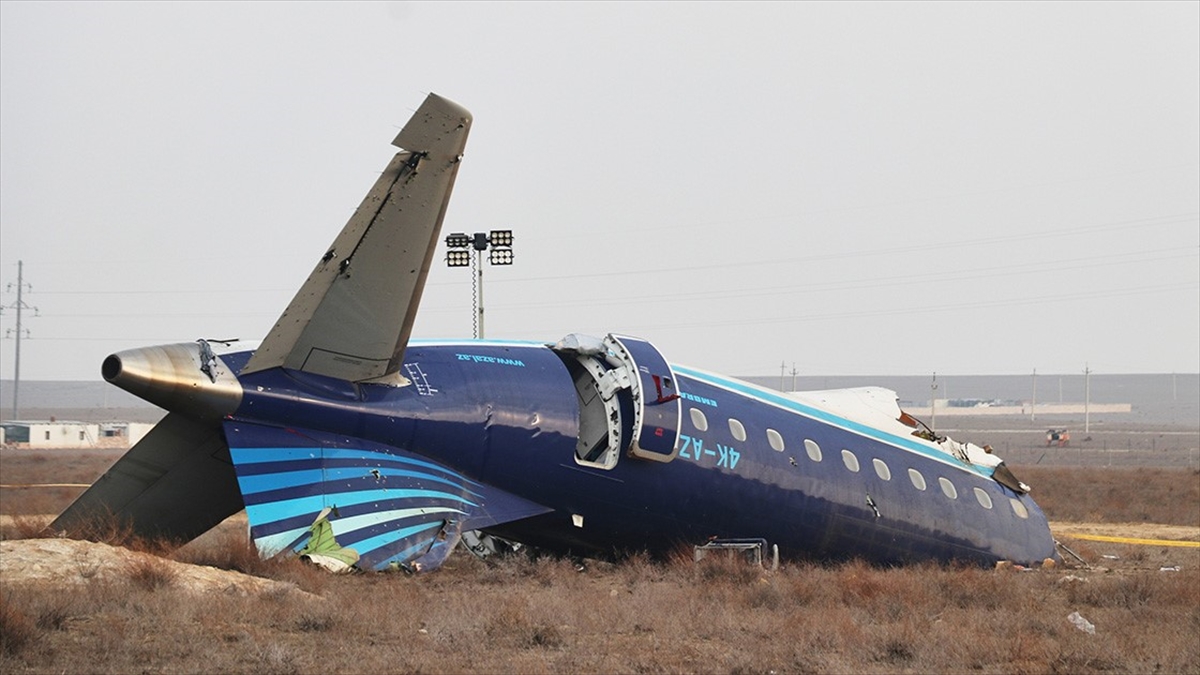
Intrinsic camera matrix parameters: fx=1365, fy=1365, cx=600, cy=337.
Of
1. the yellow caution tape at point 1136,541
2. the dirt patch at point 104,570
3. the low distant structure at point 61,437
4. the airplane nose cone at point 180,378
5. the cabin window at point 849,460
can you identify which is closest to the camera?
the dirt patch at point 104,570

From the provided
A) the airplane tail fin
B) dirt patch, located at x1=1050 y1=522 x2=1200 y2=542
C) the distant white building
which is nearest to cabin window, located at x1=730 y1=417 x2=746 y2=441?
the airplane tail fin

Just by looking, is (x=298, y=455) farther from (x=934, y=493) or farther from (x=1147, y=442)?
(x=1147, y=442)

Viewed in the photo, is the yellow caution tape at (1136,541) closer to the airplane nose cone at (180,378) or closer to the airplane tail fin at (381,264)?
the airplane tail fin at (381,264)

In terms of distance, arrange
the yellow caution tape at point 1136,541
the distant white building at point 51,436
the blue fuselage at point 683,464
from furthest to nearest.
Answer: the distant white building at point 51,436 → the yellow caution tape at point 1136,541 → the blue fuselage at point 683,464

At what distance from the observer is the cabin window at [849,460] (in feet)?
77.4

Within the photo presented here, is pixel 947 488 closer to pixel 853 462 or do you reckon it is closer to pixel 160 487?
pixel 853 462

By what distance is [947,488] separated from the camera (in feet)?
82.7

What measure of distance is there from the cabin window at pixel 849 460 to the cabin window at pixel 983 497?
340 centimetres

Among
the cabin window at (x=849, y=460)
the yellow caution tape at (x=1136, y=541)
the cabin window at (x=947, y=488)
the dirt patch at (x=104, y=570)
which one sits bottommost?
the yellow caution tape at (x=1136, y=541)

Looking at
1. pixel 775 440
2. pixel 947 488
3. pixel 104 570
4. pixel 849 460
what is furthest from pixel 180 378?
pixel 947 488

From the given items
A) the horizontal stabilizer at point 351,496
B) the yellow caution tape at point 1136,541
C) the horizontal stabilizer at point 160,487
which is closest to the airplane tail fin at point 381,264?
the horizontal stabilizer at point 351,496

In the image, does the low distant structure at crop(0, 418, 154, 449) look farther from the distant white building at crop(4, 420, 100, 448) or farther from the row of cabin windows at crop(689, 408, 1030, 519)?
the row of cabin windows at crop(689, 408, 1030, 519)

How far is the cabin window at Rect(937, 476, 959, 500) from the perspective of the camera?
989 inches

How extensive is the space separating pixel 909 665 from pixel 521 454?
7.67 meters
